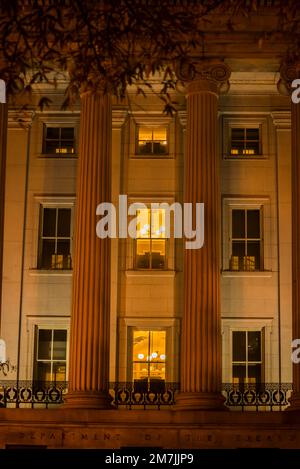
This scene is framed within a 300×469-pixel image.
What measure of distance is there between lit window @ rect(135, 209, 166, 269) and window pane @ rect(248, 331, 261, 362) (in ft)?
13.4

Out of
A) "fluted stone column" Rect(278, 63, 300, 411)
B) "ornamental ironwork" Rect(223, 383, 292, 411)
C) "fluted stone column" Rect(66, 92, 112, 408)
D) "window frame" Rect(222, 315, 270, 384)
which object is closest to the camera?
"fluted stone column" Rect(66, 92, 112, 408)

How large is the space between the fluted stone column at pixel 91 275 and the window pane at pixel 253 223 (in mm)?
7637

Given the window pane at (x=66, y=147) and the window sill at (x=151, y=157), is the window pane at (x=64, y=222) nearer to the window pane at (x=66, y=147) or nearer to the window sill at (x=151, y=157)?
the window pane at (x=66, y=147)

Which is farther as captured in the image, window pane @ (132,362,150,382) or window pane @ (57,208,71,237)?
window pane @ (57,208,71,237)

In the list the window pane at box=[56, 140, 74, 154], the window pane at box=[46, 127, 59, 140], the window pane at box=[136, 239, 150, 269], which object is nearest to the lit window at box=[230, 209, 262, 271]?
the window pane at box=[136, 239, 150, 269]

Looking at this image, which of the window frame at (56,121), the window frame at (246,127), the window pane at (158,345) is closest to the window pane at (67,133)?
the window frame at (56,121)

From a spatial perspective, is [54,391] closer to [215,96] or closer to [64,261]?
[64,261]

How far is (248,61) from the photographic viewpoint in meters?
34.1

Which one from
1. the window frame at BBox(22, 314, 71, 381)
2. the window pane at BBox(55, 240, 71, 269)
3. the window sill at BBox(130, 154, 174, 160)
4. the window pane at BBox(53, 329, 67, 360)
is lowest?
the window pane at BBox(53, 329, 67, 360)

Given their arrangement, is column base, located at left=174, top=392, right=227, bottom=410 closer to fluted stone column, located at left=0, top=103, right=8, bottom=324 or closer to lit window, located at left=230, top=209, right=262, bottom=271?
fluted stone column, located at left=0, top=103, right=8, bottom=324

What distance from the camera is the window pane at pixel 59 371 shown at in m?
37.1

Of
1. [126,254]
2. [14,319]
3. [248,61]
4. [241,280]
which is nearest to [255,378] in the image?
[241,280]

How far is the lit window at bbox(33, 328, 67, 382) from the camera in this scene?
3712 centimetres
